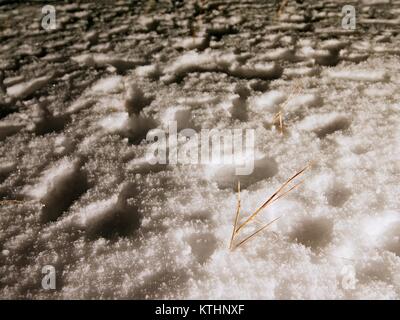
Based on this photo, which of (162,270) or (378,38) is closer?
(162,270)

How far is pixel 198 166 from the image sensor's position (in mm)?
1605

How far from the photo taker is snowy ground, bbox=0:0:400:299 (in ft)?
4.07

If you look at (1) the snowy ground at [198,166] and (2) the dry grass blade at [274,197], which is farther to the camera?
(2) the dry grass blade at [274,197]

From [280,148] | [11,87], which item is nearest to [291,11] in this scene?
[280,148]

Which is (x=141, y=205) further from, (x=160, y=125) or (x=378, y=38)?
Result: (x=378, y=38)

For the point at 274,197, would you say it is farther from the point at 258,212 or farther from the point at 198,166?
the point at 198,166

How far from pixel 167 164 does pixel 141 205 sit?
25cm

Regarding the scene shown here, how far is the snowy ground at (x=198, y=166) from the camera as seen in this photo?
1240mm

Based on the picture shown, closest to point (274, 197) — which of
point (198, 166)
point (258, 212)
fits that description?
point (258, 212)

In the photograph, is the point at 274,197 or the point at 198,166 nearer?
the point at 274,197

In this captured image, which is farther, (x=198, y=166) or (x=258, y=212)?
(x=198, y=166)

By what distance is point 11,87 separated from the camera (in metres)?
2.08

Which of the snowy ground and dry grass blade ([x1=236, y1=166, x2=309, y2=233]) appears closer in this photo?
the snowy ground

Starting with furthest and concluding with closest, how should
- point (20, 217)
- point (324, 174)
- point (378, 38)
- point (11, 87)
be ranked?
point (378, 38) < point (11, 87) < point (324, 174) < point (20, 217)
